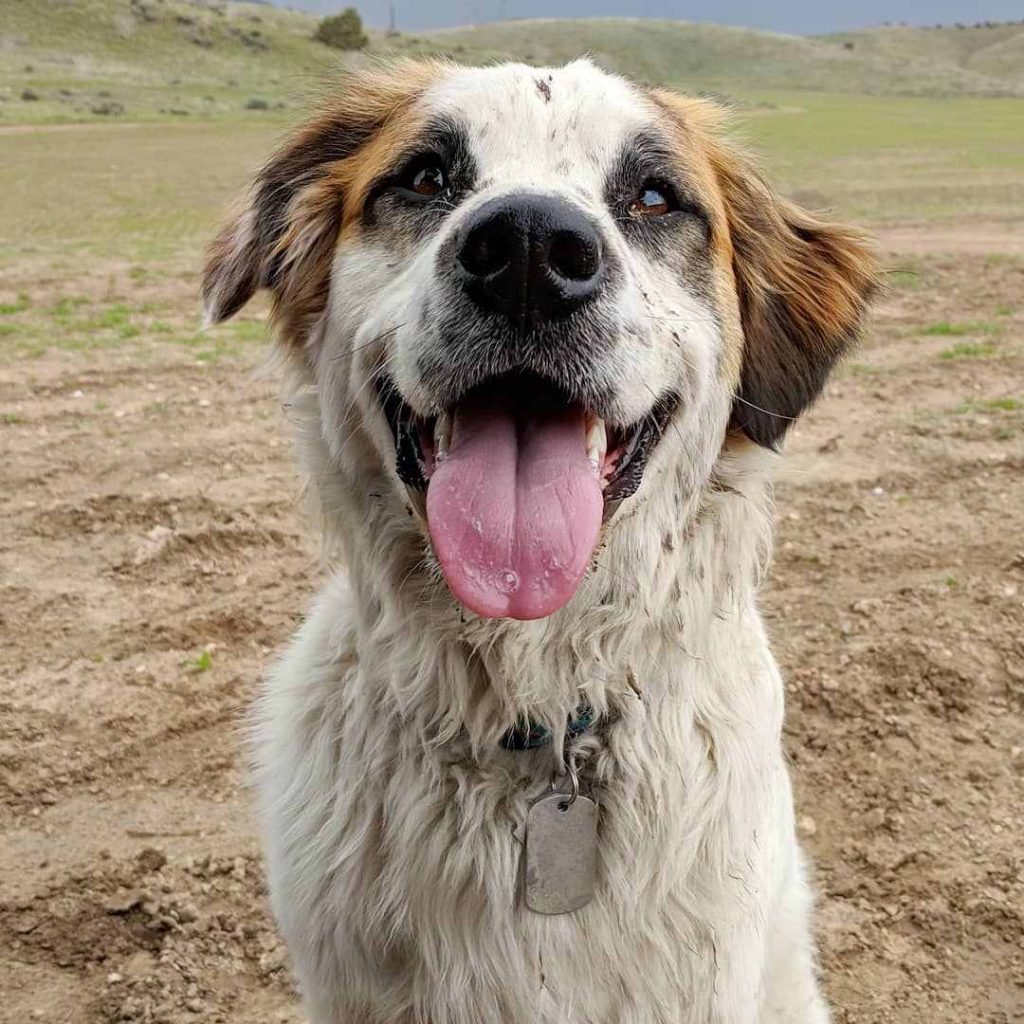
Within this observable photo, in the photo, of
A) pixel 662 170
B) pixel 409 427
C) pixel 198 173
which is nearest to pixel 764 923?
pixel 409 427

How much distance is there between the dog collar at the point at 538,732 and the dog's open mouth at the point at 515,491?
351mm

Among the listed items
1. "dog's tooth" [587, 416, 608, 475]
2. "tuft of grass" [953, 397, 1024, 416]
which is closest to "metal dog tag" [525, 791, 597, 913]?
"dog's tooth" [587, 416, 608, 475]

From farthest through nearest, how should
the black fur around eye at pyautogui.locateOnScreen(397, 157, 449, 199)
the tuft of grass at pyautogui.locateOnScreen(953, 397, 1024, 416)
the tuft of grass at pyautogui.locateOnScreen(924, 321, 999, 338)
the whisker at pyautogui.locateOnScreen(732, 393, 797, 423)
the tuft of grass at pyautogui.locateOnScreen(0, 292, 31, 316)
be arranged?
the tuft of grass at pyautogui.locateOnScreen(0, 292, 31, 316) → the tuft of grass at pyautogui.locateOnScreen(924, 321, 999, 338) → the tuft of grass at pyautogui.locateOnScreen(953, 397, 1024, 416) → the whisker at pyautogui.locateOnScreen(732, 393, 797, 423) → the black fur around eye at pyautogui.locateOnScreen(397, 157, 449, 199)

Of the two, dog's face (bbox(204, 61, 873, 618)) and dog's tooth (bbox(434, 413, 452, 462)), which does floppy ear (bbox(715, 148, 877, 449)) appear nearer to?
dog's face (bbox(204, 61, 873, 618))

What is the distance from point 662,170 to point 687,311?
374 mm

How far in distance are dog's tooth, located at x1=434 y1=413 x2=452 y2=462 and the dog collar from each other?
24.8 inches

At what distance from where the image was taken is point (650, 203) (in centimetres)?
253

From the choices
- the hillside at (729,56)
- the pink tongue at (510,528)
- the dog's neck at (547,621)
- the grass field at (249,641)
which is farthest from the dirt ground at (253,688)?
the hillside at (729,56)

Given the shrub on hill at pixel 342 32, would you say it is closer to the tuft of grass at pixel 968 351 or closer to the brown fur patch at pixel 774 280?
the tuft of grass at pixel 968 351

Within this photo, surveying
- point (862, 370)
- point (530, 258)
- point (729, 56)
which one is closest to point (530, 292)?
point (530, 258)

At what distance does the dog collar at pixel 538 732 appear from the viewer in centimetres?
234

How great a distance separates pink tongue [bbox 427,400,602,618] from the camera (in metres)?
2.10

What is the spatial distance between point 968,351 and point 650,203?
19.7 ft

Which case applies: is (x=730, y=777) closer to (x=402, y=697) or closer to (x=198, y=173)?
(x=402, y=697)
